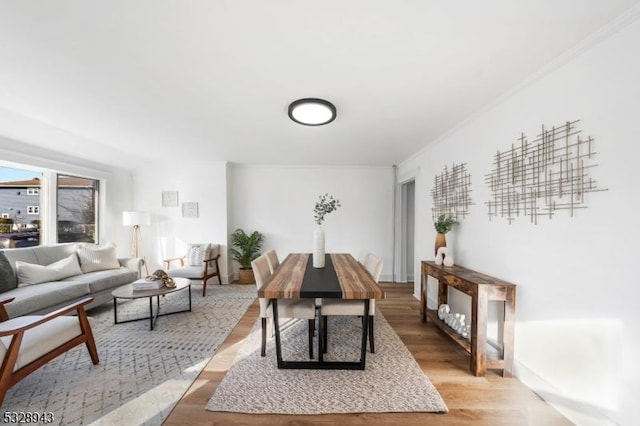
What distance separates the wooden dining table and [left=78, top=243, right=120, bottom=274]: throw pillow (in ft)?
9.46

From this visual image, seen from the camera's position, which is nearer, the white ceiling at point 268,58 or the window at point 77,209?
the white ceiling at point 268,58

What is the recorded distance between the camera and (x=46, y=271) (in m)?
2.90

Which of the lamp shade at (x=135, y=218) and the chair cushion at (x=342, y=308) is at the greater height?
the lamp shade at (x=135, y=218)

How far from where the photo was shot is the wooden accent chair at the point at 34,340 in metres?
1.54

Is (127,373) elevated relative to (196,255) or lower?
lower

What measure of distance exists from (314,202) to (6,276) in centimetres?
412

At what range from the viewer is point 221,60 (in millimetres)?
1595

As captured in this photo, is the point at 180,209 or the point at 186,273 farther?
the point at 180,209

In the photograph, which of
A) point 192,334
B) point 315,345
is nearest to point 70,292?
point 192,334

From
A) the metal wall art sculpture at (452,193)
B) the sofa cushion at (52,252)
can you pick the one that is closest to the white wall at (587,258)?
the metal wall art sculpture at (452,193)

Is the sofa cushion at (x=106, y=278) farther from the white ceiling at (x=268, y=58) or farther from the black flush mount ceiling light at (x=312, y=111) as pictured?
the black flush mount ceiling light at (x=312, y=111)

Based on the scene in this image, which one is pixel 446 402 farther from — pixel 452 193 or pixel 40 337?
pixel 40 337

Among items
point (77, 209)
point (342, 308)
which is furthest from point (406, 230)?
point (77, 209)

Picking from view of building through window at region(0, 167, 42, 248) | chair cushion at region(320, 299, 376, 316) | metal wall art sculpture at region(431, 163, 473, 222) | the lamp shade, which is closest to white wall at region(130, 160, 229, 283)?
the lamp shade
